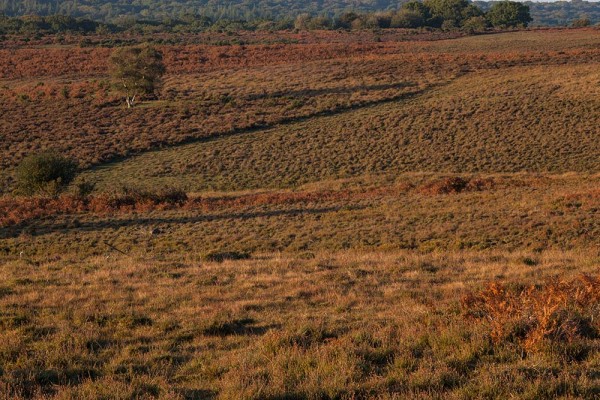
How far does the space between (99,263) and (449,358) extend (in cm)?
1189

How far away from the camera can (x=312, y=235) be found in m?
22.0

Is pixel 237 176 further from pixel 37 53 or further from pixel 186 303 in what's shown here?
pixel 37 53

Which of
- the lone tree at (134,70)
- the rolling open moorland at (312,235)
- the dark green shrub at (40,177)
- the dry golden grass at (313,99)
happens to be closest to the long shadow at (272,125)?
the dry golden grass at (313,99)

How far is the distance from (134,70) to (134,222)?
34861mm

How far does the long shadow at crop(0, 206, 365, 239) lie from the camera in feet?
79.9

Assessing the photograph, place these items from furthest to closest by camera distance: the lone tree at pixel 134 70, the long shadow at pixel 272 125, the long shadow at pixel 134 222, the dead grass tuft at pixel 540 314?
the lone tree at pixel 134 70, the long shadow at pixel 272 125, the long shadow at pixel 134 222, the dead grass tuft at pixel 540 314

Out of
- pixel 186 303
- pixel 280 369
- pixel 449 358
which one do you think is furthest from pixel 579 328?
pixel 186 303

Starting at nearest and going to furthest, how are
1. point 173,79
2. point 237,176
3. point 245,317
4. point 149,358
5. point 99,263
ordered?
point 149,358
point 245,317
point 99,263
point 237,176
point 173,79

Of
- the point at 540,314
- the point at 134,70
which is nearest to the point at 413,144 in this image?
the point at 134,70

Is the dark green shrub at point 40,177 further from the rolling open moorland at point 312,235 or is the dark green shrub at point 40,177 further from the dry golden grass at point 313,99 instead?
the dry golden grass at point 313,99

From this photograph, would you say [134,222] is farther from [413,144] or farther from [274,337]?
[413,144]

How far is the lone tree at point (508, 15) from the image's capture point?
139000 millimetres

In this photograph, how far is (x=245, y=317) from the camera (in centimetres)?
977

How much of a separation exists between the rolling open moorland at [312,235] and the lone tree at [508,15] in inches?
2852
